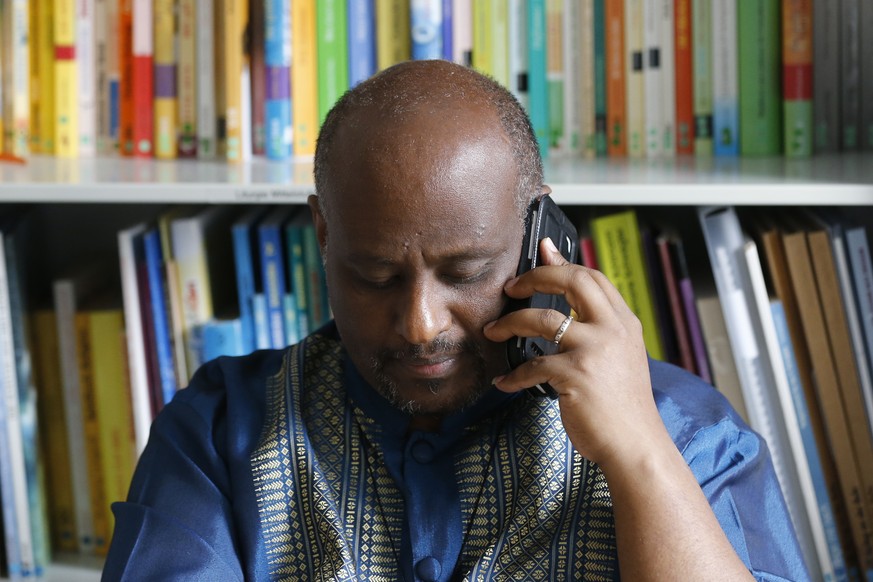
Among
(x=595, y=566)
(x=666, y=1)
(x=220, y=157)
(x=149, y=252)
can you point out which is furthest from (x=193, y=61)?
(x=595, y=566)

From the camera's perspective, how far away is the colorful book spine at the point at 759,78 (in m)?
1.45

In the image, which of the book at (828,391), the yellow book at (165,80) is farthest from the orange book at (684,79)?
the yellow book at (165,80)

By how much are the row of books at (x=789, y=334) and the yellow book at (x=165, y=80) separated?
0.63 meters

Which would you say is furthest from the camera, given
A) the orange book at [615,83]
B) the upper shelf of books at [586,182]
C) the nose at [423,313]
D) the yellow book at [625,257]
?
the orange book at [615,83]

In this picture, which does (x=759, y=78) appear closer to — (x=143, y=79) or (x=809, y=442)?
(x=809, y=442)

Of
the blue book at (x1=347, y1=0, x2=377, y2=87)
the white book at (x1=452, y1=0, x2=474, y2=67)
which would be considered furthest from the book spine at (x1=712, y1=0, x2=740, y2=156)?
the blue book at (x1=347, y1=0, x2=377, y2=87)

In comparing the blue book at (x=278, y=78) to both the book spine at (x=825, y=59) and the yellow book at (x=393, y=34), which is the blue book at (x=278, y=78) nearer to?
the yellow book at (x=393, y=34)

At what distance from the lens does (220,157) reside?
1591 mm

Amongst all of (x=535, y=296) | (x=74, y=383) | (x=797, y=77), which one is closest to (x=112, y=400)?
(x=74, y=383)

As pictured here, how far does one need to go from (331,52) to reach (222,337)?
422 millimetres

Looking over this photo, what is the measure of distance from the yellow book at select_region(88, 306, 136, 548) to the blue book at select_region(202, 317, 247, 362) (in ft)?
0.44

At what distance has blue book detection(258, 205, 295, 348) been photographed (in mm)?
1445

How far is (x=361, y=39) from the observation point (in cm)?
151

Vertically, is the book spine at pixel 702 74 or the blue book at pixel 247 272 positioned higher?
the book spine at pixel 702 74
